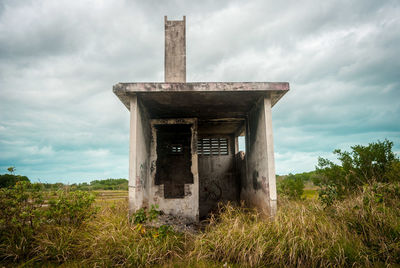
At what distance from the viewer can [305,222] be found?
457cm

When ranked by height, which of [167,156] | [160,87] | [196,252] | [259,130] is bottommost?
[196,252]

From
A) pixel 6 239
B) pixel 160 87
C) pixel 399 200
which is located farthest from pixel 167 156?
pixel 399 200

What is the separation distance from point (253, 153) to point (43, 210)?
5176mm

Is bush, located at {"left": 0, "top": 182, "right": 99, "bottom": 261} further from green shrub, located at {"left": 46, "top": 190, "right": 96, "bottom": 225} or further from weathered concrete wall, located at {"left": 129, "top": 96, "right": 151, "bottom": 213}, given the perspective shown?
weathered concrete wall, located at {"left": 129, "top": 96, "right": 151, "bottom": 213}

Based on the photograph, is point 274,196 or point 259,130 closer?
point 274,196

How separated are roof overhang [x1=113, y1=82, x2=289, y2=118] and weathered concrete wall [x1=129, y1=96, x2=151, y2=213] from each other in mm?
328

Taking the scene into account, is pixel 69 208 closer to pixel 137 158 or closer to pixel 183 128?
pixel 137 158

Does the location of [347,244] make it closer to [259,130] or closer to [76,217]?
[259,130]

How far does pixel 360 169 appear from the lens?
24.6ft

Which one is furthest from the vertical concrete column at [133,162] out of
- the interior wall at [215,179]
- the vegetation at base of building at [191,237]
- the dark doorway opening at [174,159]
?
the interior wall at [215,179]

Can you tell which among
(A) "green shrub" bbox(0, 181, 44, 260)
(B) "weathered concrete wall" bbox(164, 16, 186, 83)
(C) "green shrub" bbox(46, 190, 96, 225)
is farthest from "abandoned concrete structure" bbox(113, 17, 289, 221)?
(A) "green shrub" bbox(0, 181, 44, 260)

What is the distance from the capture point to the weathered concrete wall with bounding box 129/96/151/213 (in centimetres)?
540

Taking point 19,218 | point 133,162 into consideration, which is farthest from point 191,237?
point 19,218

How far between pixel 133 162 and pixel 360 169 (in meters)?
6.62
